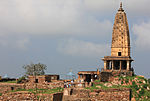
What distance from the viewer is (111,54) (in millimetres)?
56531

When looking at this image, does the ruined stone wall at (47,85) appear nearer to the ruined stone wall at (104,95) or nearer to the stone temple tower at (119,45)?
the ruined stone wall at (104,95)

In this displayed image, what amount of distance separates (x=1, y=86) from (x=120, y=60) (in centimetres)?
1955

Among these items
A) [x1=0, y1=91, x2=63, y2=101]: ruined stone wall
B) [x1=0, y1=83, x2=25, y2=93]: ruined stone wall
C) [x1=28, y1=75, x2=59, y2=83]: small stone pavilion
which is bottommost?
[x1=0, y1=91, x2=63, y2=101]: ruined stone wall

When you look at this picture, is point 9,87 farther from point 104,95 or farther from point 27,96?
point 104,95

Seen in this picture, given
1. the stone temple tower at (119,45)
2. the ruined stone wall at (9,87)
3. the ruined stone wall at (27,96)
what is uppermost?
the stone temple tower at (119,45)

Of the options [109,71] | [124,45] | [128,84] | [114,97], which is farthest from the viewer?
[124,45]

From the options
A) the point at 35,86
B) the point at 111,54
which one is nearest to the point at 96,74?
the point at 111,54

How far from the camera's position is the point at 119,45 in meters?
55.9

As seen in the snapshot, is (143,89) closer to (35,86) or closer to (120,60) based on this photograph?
(120,60)

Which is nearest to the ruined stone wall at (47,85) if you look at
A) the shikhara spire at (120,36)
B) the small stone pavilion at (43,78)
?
the small stone pavilion at (43,78)

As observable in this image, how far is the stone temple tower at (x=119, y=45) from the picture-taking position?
5422 centimetres

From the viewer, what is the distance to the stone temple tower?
178 feet

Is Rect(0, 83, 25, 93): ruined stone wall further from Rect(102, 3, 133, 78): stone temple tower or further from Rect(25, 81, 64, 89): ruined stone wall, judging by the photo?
Rect(102, 3, 133, 78): stone temple tower

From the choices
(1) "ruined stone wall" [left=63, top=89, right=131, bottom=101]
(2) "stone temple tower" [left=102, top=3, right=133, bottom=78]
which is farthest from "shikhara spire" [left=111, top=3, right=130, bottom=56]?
(1) "ruined stone wall" [left=63, top=89, right=131, bottom=101]
